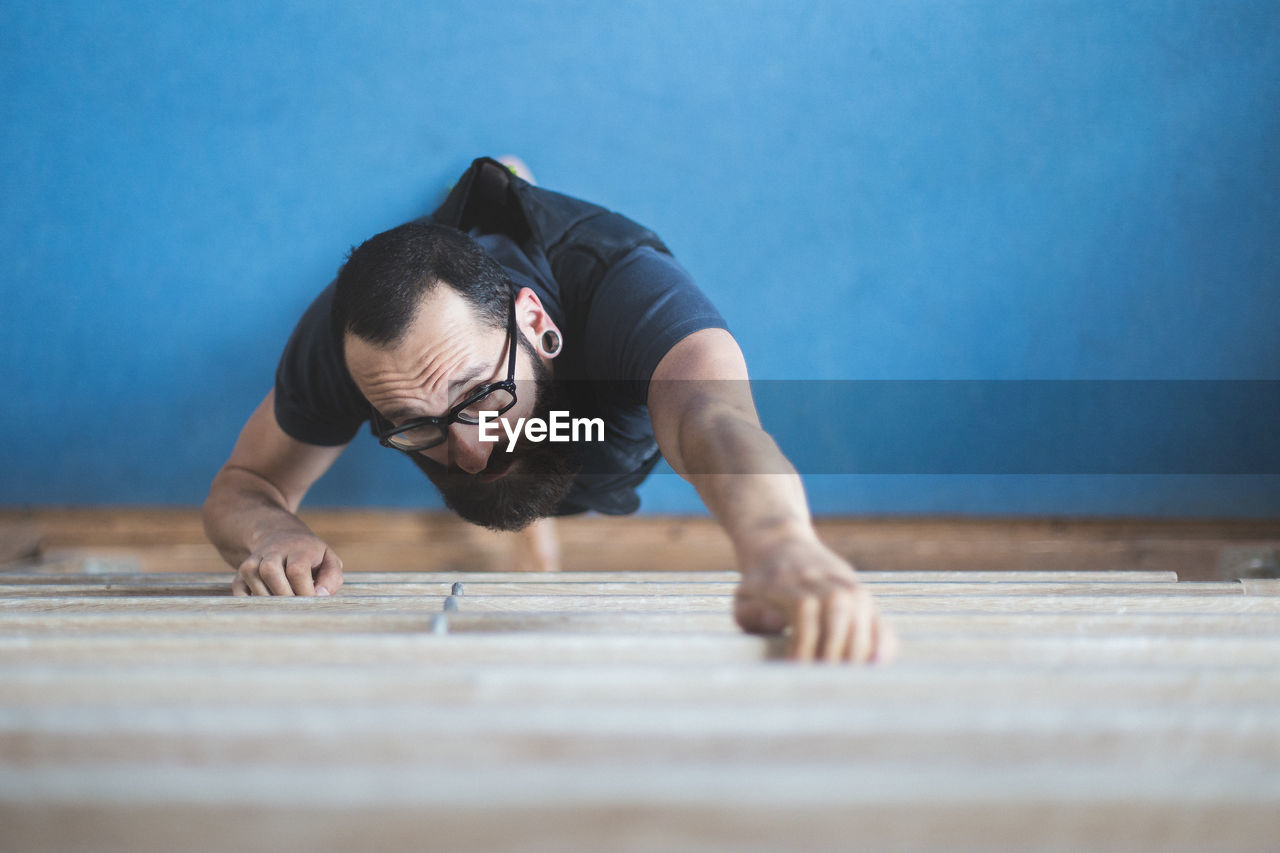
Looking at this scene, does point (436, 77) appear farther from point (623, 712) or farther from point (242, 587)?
point (623, 712)

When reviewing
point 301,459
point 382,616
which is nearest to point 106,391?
point 301,459

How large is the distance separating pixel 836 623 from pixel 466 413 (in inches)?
23.0

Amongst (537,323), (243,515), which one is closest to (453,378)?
(537,323)

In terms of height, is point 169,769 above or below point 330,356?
below

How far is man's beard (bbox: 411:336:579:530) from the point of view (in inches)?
41.3

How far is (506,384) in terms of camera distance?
0.90 meters

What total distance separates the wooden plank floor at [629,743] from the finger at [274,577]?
0.29 metres

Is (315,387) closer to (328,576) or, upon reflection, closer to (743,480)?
(328,576)

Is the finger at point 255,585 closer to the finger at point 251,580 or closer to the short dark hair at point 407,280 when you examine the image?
the finger at point 251,580

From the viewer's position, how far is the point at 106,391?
150cm

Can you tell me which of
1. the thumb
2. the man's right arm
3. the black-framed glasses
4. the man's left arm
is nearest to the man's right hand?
the man's right arm

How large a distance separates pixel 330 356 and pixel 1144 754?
0.99m

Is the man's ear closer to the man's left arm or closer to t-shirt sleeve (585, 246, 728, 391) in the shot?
t-shirt sleeve (585, 246, 728, 391)

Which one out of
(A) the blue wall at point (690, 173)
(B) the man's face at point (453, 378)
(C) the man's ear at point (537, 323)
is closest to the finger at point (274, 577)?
(B) the man's face at point (453, 378)
